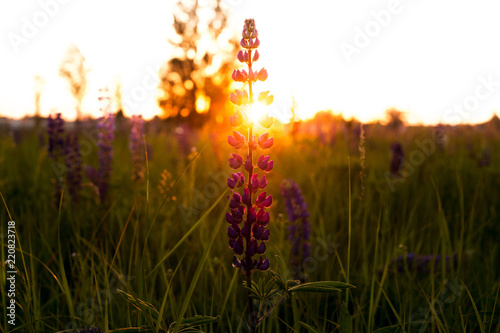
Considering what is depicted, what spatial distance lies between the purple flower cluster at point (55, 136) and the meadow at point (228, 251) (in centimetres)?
16

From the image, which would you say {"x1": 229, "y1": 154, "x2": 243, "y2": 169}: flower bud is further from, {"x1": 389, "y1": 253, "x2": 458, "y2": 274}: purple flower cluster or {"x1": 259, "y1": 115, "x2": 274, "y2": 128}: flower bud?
{"x1": 389, "y1": 253, "x2": 458, "y2": 274}: purple flower cluster

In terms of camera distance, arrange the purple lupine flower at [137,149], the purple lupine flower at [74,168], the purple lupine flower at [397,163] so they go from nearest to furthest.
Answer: the purple lupine flower at [74,168] < the purple lupine flower at [137,149] < the purple lupine flower at [397,163]

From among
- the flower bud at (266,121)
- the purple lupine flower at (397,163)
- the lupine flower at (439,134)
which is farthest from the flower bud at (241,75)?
the lupine flower at (439,134)

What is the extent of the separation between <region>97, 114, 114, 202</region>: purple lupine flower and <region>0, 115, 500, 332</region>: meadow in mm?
149

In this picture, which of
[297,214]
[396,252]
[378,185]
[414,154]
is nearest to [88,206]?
[297,214]

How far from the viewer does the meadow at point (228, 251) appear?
1.52m

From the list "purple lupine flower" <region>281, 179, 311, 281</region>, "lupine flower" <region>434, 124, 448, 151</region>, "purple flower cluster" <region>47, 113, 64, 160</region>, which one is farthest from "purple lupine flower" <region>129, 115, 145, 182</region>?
"lupine flower" <region>434, 124, 448, 151</region>

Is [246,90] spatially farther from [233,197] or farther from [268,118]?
[233,197]

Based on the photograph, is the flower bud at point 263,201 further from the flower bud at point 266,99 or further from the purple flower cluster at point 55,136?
the purple flower cluster at point 55,136

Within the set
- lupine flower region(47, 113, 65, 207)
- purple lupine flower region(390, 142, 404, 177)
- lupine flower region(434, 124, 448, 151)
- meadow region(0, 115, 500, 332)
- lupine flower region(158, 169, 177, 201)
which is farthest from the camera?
lupine flower region(434, 124, 448, 151)

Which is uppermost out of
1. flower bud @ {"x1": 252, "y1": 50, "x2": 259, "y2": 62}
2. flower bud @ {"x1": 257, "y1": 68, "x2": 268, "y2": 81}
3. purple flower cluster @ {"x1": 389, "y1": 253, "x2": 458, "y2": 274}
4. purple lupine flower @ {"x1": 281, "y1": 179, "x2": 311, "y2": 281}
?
flower bud @ {"x1": 252, "y1": 50, "x2": 259, "y2": 62}

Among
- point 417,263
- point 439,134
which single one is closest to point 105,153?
point 417,263

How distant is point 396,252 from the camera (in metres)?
2.31

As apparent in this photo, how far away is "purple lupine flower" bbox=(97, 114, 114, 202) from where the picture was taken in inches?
125
